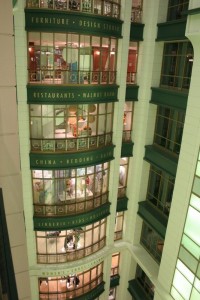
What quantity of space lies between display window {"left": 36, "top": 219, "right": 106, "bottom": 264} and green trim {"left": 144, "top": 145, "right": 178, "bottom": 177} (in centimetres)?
492

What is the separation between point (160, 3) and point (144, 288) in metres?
17.7

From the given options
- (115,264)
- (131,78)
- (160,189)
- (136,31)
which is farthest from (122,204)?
(136,31)

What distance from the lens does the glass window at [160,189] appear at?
16281 mm

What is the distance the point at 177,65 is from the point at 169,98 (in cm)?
185

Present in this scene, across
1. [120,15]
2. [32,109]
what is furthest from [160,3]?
[32,109]

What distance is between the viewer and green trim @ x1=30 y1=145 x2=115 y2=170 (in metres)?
14.1

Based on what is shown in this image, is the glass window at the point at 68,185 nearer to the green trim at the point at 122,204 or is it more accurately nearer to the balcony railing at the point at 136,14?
the green trim at the point at 122,204

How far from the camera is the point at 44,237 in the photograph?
1602 centimetres

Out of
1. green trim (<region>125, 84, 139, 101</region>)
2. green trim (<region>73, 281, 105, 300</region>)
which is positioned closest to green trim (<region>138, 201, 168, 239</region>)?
green trim (<region>73, 281, 105, 300</region>)

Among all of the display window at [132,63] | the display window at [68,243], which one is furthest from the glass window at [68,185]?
the display window at [132,63]

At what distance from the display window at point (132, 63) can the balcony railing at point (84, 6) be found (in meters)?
2.23

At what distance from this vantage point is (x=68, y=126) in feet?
47.2

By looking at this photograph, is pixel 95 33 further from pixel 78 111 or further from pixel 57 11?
pixel 78 111

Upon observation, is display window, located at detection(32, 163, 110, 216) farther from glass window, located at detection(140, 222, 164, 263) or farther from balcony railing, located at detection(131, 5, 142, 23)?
balcony railing, located at detection(131, 5, 142, 23)
